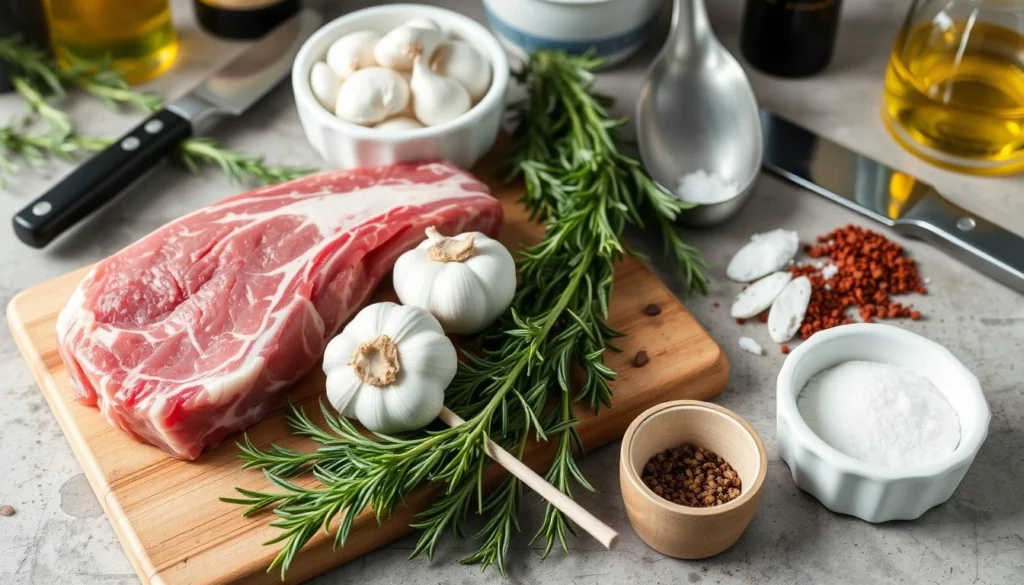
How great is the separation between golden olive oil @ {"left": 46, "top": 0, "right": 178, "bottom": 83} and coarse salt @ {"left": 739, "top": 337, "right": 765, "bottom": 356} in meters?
1.31

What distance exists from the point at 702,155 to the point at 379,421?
2.65ft

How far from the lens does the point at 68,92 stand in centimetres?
220

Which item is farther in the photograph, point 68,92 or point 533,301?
point 68,92

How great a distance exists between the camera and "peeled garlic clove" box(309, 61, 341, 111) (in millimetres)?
1859

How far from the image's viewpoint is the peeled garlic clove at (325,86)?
6.10ft

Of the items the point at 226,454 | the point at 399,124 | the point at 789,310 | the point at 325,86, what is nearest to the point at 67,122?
the point at 325,86

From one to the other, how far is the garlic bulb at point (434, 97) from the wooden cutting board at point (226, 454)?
→ 0.30 meters

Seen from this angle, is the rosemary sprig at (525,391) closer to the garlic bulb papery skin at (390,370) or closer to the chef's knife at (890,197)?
the garlic bulb papery skin at (390,370)

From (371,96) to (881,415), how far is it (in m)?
0.94

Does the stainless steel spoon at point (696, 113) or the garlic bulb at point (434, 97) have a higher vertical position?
the garlic bulb at point (434, 97)

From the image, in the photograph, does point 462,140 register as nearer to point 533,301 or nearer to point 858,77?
point 533,301

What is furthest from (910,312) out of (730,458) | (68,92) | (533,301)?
(68,92)

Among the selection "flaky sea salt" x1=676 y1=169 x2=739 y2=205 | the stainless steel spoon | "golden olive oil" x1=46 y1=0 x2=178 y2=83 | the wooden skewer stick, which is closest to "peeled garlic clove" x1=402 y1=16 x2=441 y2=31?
the stainless steel spoon

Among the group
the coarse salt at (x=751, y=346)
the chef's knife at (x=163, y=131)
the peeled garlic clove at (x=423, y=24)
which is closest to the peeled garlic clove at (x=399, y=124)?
the peeled garlic clove at (x=423, y=24)
